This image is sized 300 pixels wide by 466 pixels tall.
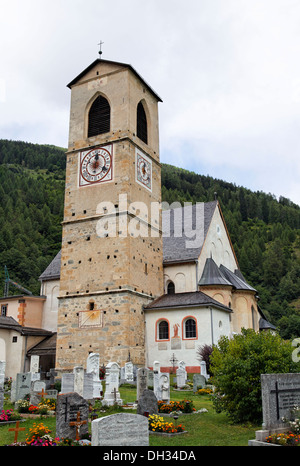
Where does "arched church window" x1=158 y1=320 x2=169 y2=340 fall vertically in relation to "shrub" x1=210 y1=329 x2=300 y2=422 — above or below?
above

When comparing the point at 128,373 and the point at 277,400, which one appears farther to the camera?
the point at 128,373

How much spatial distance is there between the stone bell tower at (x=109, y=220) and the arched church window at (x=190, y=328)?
3.11 meters

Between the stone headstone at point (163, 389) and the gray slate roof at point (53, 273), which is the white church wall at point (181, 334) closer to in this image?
the stone headstone at point (163, 389)

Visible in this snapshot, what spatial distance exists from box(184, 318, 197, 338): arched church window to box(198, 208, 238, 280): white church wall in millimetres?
5389

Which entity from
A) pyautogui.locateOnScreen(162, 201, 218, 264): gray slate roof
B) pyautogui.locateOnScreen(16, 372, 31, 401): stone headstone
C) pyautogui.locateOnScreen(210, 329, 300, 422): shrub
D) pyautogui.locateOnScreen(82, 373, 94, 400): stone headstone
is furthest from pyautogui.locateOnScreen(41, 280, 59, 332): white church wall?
pyautogui.locateOnScreen(210, 329, 300, 422): shrub

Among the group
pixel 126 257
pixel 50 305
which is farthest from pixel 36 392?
pixel 50 305

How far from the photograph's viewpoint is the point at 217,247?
4116 cm

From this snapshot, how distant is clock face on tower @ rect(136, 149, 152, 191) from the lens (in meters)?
35.2

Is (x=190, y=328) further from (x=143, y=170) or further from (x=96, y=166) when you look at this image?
(x=96, y=166)

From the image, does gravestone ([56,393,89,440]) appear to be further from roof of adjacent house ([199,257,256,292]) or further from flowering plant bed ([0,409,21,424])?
roof of adjacent house ([199,257,256,292])

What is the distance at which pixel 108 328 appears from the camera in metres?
31.0

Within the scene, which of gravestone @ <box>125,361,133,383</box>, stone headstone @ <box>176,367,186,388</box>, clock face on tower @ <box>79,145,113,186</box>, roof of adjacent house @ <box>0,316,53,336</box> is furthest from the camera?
roof of adjacent house @ <box>0,316,53,336</box>

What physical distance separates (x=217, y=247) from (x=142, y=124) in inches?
497

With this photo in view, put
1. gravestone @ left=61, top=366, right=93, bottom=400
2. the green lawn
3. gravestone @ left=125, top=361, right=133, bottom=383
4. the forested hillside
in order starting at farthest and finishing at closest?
the forested hillside < gravestone @ left=125, top=361, right=133, bottom=383 < gravestone @ left=61, top=366, right=93, bottom=400 < the green lawn
